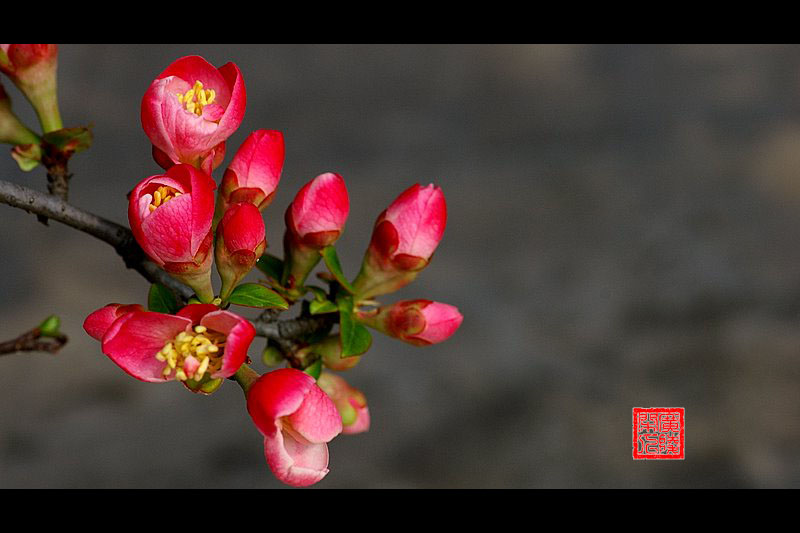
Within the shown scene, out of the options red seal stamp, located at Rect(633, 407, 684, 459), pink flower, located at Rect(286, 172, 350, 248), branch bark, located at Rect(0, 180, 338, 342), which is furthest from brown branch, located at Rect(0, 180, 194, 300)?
red seal stamp, located at Rect(633, 407, 684, 459)

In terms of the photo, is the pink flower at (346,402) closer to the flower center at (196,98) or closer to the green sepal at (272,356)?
the green sepal at (272,356)

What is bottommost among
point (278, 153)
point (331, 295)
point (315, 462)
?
point (315, 462)

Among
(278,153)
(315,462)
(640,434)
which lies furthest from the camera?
(640,434)

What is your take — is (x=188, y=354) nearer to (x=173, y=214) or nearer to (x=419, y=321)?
(x=173, y=214)

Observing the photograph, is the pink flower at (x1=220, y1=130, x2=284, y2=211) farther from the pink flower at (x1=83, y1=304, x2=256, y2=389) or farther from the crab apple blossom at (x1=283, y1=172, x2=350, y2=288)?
the pink flower at (x1=83, y1=304, x2=256, y2=389)

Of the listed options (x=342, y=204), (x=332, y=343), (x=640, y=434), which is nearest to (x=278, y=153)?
(x=342, y=204)

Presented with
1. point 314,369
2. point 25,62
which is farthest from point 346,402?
point 25,62

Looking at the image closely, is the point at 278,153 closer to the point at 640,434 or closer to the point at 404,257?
the point at 404,257
